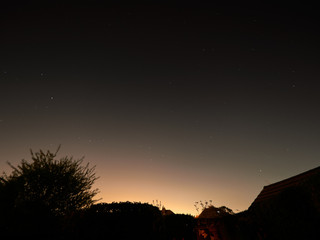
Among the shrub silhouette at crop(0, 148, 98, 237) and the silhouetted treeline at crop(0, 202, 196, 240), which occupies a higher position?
the shrub silhouette at crop(0, 148, 98, 237)

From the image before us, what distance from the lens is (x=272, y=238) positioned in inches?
278

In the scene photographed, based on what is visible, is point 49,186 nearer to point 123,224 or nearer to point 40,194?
point 40,194

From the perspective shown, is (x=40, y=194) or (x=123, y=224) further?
(x=40, y=194)

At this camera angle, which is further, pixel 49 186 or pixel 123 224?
pixel 49 186

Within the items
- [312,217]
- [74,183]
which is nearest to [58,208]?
[74,183]

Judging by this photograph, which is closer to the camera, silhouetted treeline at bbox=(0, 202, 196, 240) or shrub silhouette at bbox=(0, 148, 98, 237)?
silhouetted treeline at bbox=(0, 202, 196, 240)

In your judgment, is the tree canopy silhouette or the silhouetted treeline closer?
the silhouetted treeline

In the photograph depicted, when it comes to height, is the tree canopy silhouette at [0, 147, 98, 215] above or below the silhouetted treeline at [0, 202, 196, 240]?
above

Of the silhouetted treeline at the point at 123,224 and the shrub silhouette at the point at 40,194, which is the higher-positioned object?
the shrub silhouette at the point at 40,194

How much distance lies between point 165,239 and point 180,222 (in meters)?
1.26

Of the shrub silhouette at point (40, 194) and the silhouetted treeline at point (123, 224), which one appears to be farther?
the shrub silhouette at point (40, 194)

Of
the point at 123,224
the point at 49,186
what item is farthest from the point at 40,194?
the point at 123,224

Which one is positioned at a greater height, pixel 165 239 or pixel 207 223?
pixel 207 223

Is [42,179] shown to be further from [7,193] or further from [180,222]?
[180,222]
